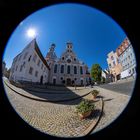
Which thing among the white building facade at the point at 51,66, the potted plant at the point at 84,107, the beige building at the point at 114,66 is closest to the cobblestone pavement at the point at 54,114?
the potted plant at the point at 84,107

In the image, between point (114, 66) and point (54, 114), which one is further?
point (54, 114)

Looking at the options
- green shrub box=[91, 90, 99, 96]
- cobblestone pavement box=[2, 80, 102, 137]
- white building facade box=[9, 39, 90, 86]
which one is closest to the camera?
white building facade box=[9, 39, 90, 86]

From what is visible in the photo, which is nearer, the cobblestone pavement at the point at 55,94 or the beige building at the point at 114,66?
the beige building at the point at 114,66

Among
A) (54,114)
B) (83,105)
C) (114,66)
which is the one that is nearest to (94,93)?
(83,105)

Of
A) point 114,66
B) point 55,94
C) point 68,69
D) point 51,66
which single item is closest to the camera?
point 114,66

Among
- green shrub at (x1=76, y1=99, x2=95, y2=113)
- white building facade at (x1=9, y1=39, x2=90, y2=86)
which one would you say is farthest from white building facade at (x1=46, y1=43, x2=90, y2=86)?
green shrub at (x1=76, y1=99, x2=95, y2=113)

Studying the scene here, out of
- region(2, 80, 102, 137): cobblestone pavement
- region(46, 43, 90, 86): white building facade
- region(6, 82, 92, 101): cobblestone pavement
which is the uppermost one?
region(46, 43, 90, 86): white building facade

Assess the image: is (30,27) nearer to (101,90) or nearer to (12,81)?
(12,81)

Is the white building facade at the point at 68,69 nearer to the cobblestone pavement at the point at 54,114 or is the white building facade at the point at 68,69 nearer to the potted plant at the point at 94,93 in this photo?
the potted plant at the point at 94,93

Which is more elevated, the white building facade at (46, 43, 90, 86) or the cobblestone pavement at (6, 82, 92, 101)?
the white building facade at (46, 43, 90, 86)

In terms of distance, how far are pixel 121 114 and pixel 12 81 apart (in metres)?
1.18

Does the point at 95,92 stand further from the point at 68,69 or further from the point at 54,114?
the point at 54,114

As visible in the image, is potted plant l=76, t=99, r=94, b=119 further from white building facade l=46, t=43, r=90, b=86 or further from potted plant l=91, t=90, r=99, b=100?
white building facade l=46, t=43, r=90, b=86

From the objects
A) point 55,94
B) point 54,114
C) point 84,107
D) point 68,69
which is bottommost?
point 54,114
